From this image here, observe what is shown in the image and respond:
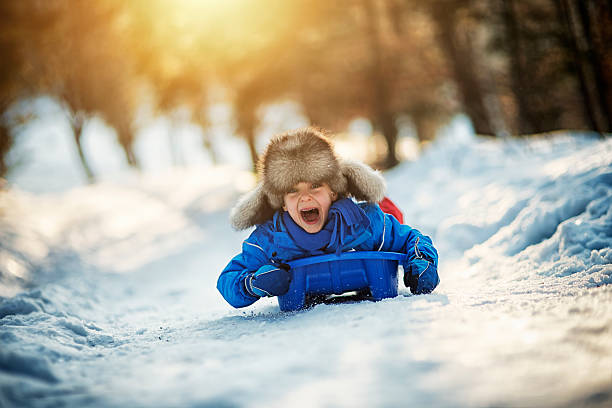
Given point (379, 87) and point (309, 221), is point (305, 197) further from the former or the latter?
point (379, 87)

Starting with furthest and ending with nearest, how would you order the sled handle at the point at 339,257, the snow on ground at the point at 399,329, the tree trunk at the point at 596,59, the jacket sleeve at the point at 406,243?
the tree trunk at the point at 596,59 < the jacket sleeve at the point at 406,243 < the sled handle at the point at 339,257 < the snow on ground at the point at 399,329

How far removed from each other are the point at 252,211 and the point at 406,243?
120 centimetres

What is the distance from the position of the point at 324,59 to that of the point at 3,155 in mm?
11383

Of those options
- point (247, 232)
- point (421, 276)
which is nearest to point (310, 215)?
point (421, 276)

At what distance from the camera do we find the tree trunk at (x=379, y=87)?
13383 mm

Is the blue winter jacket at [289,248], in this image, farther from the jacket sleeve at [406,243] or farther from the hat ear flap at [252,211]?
the hat ear flap at [252,211]

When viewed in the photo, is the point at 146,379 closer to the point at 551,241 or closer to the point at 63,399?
the point at 63,399

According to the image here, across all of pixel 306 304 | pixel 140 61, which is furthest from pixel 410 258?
pixel 140 61

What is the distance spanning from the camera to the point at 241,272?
3.01 meters

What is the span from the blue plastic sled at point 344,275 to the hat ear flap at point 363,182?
1.72 feet

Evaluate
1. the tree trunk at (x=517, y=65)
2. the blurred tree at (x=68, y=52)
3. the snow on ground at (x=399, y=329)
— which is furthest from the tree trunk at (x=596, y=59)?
the blurred tree at (x=68, y=52)

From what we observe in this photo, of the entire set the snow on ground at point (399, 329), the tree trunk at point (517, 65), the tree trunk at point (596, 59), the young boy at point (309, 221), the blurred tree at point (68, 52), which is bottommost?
the snow on ground at point (399, 329)

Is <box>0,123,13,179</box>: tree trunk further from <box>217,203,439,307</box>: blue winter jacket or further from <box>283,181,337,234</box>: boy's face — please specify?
<box>283,181,337,234</box>: boy's face

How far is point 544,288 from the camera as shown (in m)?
2.66
